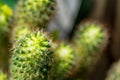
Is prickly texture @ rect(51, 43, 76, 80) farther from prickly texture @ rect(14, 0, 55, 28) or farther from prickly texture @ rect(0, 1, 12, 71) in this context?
prickly texture @ rect(0, 1, 12, 71)

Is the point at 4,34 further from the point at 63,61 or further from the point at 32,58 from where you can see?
the point at 32,58

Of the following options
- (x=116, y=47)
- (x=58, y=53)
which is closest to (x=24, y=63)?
(x=58, y=53)

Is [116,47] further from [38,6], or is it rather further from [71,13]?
[38,6]

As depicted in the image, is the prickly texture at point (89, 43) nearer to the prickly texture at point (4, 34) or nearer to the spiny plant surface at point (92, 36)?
the spiny plant surface at point (92, 36)

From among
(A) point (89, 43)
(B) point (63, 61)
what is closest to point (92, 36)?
(A) point (89, 43)

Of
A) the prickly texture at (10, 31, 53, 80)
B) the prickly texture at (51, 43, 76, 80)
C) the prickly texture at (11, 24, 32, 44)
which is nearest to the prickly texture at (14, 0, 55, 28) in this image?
the prickly texture at (11, 24, 32, 44)

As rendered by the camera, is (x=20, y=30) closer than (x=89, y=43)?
Yes
